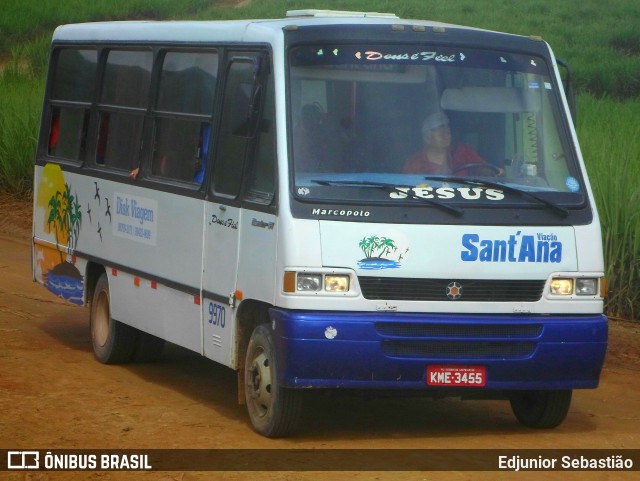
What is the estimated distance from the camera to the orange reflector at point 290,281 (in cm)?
748

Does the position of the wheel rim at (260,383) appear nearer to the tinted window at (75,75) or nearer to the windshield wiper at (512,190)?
the windshield wiper at (512,190)

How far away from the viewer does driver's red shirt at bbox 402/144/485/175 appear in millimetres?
7906

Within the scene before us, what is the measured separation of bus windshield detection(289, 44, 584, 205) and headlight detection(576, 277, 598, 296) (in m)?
0.43

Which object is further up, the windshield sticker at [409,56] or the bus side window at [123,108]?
the windshield sticker at [409,56]

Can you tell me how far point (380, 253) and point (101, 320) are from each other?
12.4 feet

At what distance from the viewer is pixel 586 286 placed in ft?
26.1

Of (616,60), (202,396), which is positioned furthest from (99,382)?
(616,60)

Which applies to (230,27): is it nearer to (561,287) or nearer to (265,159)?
(265,159)

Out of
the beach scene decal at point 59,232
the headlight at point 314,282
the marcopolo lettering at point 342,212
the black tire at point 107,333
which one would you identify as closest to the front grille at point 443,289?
the headlight at point 314,282

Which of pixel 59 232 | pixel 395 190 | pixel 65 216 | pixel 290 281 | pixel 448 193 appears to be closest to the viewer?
pixel 290 281

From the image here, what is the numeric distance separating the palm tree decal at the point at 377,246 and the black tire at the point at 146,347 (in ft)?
11.1

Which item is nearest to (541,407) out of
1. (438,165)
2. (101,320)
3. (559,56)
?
(438,165)

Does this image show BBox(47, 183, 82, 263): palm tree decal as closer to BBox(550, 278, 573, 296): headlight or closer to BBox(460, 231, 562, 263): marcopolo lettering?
BBox(460, 231, 562, 263): marcopolo lettering

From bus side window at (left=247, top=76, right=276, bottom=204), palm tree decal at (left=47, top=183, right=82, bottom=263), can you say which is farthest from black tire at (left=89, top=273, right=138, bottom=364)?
bus side window at (left=247, top=76, right=276, bottom=204)
